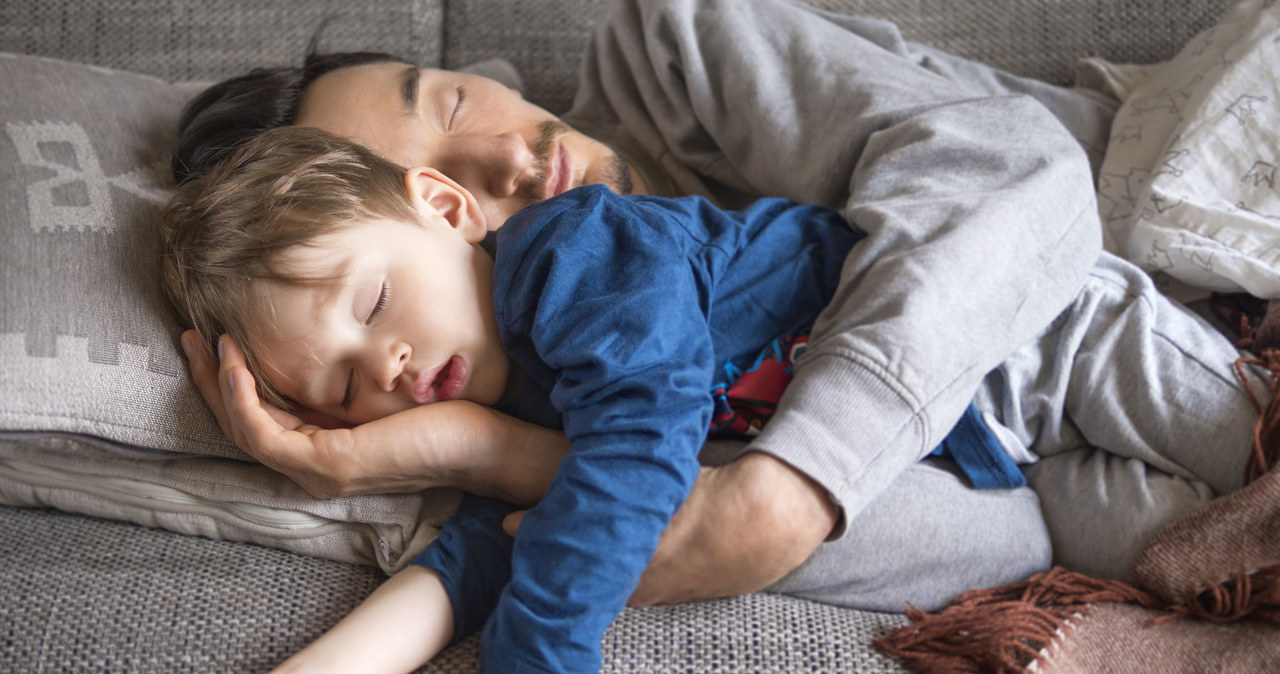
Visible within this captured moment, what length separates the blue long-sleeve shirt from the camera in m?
0.67

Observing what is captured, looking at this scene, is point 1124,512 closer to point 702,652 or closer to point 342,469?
point 702,652

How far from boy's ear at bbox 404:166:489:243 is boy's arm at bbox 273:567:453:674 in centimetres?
35

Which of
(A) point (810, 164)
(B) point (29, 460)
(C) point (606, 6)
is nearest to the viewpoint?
(B) point (29, 460)

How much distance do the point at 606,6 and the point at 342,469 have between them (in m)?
0.88

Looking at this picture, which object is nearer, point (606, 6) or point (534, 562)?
point (534, 562)

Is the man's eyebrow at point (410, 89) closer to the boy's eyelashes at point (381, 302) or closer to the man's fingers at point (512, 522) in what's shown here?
the boy's eyelashes at point (381, 302)

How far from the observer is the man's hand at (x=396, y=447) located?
780mm

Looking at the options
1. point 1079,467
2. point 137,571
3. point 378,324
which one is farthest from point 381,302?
point 1079,467

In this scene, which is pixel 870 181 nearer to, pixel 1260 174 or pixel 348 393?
pixel 1260 174

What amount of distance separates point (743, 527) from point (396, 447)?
31cm

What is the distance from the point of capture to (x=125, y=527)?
898 millimetres

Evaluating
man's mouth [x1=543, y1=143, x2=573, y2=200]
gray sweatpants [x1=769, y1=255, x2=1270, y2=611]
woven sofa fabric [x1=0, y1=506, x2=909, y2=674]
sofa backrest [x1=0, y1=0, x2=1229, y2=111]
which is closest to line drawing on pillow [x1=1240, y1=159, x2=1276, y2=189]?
gray sweatpants [x1=769, y1=255, x2=1270, y2=611]

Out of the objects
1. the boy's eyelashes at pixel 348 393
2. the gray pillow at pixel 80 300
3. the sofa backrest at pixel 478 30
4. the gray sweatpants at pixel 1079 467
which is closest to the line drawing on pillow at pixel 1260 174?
the gray sweatpants at pixel 1079 467

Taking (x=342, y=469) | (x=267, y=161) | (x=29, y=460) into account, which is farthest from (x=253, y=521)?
(x=267, y=161)
